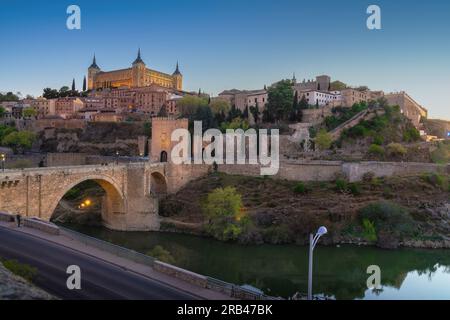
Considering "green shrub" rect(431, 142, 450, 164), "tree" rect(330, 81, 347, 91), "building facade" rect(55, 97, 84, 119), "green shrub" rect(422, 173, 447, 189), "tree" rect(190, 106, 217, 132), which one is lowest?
"green shrub" rect(422, 173, 447, 189)

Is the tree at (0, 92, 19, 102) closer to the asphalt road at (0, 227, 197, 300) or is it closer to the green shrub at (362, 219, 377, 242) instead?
the green shrub at (362, 219, 377, 242)

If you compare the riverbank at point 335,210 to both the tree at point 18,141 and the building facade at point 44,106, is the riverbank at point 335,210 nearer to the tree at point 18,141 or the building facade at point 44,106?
the tree at point 18,141

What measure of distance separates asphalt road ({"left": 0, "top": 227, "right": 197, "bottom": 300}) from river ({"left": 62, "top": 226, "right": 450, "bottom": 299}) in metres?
10.5

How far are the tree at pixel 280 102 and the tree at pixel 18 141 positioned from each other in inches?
1456

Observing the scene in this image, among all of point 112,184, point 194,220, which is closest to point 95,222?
point 112,184

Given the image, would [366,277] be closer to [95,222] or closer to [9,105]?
[95,222]

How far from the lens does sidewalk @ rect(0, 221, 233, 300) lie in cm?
1116

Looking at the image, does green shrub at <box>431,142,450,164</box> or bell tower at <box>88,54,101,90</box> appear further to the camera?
bell tower at <box>88,54,101,90</box>

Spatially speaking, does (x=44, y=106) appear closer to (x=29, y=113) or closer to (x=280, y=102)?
(x=29, y=113)

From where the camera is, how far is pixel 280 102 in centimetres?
5216

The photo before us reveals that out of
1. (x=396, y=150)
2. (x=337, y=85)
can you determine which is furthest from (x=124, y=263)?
(x=337, y=85)

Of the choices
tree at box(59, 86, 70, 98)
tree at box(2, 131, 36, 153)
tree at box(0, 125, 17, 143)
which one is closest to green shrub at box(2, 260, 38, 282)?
tree at box(2, 131, 36, 153)

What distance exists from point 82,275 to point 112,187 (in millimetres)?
20301
